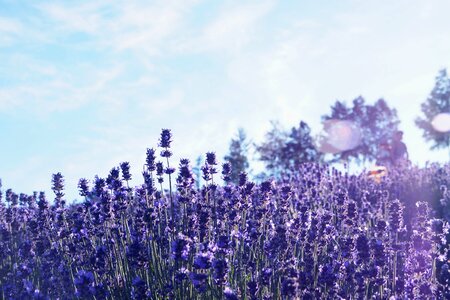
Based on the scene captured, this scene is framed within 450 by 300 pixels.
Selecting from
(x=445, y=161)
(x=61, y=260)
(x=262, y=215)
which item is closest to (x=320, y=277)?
(x=262, y=215)

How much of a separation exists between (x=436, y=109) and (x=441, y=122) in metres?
1.17

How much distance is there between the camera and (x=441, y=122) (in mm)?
40594

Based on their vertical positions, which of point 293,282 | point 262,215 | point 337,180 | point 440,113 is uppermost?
point 440,113

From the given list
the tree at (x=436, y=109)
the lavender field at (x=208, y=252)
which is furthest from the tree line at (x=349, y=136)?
the lavender field at (x=208, y=252)

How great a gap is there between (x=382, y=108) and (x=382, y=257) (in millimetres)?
44003

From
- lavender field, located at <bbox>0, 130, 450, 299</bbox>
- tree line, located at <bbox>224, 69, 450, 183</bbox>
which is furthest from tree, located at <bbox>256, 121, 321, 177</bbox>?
lavender field, located at <bbox>0, 130, 450, 299</bbox>

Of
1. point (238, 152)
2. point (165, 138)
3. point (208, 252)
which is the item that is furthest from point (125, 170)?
point (238, 152)

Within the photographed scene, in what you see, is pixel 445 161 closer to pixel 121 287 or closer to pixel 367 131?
pixel 121 287

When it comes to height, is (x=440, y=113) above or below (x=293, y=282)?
above

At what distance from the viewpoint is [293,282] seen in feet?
11.0

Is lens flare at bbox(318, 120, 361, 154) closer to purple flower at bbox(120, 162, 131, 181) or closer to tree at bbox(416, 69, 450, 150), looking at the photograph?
tree at bbox(416, 69, 450, 150)

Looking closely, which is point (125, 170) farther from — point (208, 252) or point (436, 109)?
point (436, 109)

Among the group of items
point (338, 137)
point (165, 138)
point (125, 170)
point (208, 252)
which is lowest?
point (208, 252)

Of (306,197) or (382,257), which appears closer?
(382,257)
